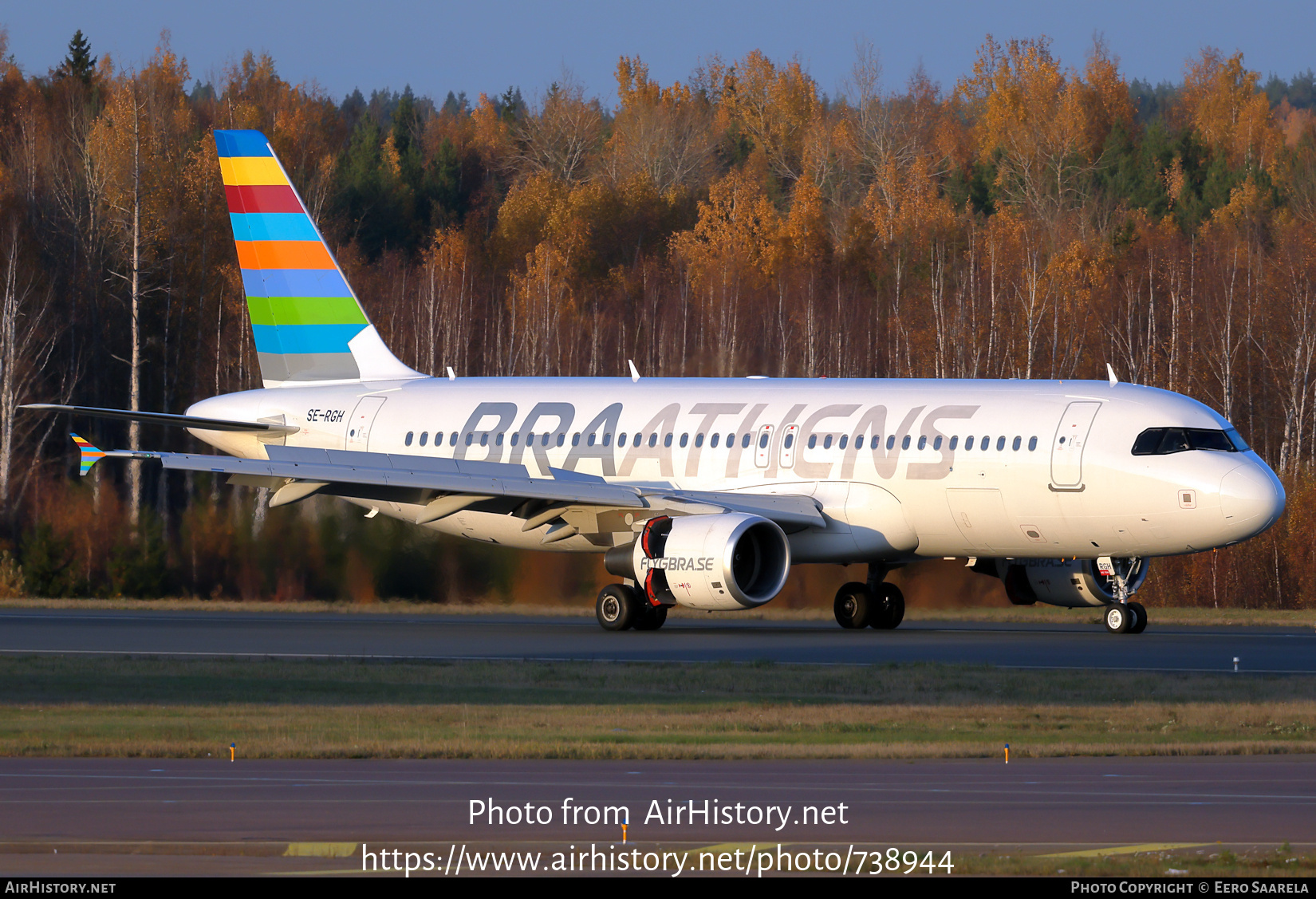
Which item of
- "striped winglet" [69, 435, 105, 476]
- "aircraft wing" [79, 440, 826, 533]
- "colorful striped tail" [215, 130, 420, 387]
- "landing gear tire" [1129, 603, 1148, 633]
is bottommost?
"landing gear tire" [1129, 603, 1148, 633]

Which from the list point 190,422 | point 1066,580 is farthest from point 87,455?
point 1066,580

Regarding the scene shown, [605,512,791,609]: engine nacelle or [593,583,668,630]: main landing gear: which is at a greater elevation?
[605,512,791,609]: engine nacelle

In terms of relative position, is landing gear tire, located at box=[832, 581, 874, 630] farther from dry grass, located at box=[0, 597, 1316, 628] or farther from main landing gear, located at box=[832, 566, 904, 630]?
dry grass, located at box=[0, 597, 1316, 628]

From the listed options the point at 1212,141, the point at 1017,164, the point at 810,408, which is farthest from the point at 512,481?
the point at 1212,141

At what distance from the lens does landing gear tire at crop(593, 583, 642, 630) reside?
28.3 meters

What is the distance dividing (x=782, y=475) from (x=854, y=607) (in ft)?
8.34

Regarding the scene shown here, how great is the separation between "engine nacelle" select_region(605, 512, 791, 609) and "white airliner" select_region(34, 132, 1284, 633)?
35mm

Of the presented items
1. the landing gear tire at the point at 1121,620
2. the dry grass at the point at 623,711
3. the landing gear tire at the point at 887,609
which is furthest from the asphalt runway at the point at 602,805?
the landing gear tire at the point at 887,609

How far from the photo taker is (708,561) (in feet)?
85.7

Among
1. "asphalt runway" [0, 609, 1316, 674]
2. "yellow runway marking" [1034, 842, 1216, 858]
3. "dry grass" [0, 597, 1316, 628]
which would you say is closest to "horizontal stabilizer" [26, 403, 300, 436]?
"asphalt runway" [0, 609, 1316, 674]

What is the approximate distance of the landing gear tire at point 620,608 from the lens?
92.9 feet

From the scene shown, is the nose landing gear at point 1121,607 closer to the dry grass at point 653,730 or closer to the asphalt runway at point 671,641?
the asphalt runway at point 671,641

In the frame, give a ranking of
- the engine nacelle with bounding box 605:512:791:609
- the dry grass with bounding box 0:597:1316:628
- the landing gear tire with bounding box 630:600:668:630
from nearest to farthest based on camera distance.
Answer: the engine nacelle with bounding box 605:512:791:609 < the landing gear tire with bounding box 630:600:668:630 < the dry grass with bounding box 0:597:1316:628

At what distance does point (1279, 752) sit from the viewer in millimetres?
14562
